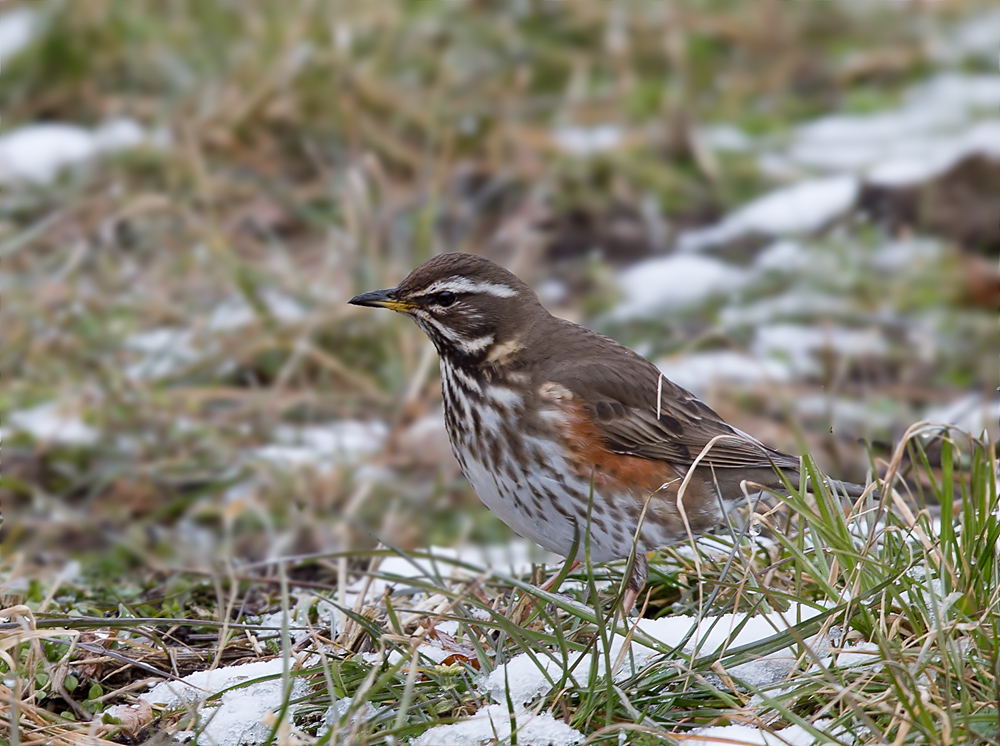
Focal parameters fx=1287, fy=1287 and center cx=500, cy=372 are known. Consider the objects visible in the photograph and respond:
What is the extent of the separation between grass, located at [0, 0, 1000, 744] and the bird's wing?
384mm

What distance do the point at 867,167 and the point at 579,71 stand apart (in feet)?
9.01

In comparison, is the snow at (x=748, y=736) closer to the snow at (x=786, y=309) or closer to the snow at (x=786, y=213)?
the snow at (x=786, y=309)

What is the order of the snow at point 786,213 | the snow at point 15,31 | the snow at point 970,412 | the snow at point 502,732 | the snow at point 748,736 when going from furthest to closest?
the snow at point 15,31 < the snow at point 786,213 < the snow at point 970,412 < the snow at point 502,732 < the snow at point 748,736

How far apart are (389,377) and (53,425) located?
2.01 metres

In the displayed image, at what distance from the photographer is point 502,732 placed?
3656 mm

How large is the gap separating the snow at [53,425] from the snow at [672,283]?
356 centimetres

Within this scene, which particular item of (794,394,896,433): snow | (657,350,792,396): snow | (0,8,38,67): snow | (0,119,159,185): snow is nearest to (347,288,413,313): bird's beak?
(657,350,792,396): snow

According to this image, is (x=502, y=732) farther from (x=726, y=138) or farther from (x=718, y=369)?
(x=726, y=138)

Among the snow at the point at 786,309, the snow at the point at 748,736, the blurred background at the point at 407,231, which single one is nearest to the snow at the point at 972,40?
the blurred background at the point at 407,231

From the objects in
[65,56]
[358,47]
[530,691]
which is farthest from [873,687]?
[65,56]

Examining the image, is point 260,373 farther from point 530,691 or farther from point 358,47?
point 530,691

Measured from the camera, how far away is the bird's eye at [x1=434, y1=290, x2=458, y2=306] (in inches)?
205

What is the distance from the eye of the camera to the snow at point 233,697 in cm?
385

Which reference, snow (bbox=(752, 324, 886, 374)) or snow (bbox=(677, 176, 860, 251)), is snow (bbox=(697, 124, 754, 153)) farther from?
snow (bbox=(752, 324, 886, 374))
